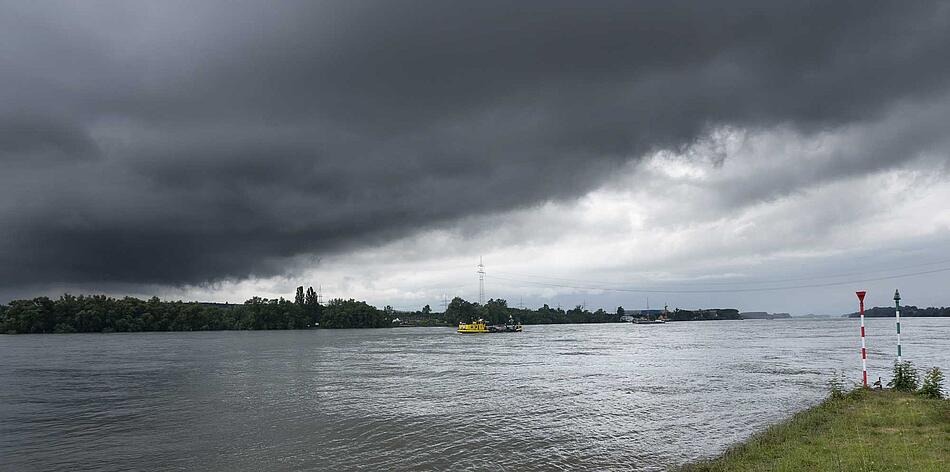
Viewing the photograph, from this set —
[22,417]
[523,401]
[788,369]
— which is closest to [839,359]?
[788,369]

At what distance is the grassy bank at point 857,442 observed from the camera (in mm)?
12867

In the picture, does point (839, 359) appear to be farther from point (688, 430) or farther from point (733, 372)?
point (688, 430)

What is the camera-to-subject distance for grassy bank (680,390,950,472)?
42.2 ft

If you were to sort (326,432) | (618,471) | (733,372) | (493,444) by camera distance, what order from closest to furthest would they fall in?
(618,471)
(493,444)
(326,432)
(733,372)

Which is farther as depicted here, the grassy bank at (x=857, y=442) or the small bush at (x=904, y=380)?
the small bush at (x=904, y=380)

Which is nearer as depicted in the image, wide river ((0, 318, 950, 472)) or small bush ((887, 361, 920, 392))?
wide river ((0, 318, 950, 472))

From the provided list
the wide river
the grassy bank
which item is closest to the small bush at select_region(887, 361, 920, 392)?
the grassy bank

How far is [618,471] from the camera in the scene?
1719 centimetres

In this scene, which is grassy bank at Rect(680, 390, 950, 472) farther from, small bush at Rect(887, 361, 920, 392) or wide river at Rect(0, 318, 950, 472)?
small bush at Rect(887, 361, 920, 392)

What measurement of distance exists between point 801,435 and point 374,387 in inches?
1145

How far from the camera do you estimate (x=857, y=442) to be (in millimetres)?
15172

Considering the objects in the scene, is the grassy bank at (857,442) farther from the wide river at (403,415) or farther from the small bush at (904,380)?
the small bush at (904,380)

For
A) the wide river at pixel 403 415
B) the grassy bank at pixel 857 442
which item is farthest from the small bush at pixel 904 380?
the wide river at pixel 403 415

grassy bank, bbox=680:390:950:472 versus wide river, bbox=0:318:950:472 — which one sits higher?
grassy bank, bbox=680:390:950:472
